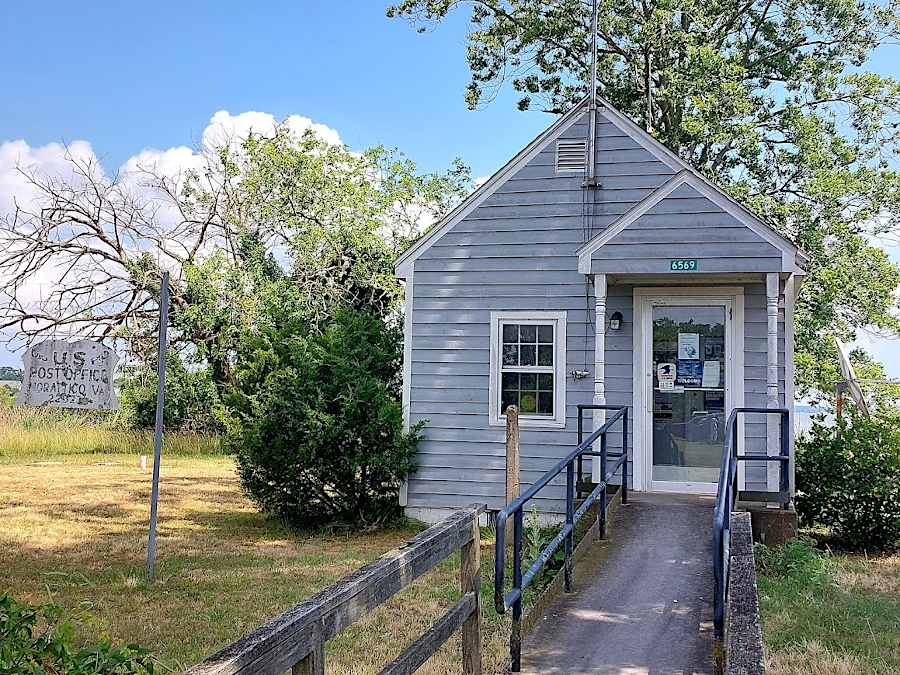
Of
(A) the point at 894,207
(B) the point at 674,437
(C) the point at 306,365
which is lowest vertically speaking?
(B) the point at 674,437

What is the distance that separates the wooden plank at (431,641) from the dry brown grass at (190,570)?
3.42 ft

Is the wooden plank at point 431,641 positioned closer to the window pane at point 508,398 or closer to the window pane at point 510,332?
the window pane at point 508,398

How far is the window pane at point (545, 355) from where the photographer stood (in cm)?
1138

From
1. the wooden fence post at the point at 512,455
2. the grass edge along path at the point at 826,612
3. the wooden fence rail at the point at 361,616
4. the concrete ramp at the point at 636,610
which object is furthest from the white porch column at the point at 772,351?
the wooden fence rail at the point at 361,616

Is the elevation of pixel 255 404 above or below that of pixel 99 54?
below

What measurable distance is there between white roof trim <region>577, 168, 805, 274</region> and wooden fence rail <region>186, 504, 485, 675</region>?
5892 millimetres

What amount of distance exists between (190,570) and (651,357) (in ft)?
20.0

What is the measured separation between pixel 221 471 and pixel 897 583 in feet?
47.5

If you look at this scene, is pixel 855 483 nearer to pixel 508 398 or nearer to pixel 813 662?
pixel 508 398

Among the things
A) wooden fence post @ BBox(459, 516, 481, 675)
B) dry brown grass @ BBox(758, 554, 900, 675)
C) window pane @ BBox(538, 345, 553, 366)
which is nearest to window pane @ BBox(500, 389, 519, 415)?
window pane @ BBox(538, 345, 553, 366)

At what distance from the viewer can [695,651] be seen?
5.41m

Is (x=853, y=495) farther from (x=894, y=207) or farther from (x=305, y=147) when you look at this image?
(x=305, y=147)

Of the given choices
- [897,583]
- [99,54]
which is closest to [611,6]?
[99,54]

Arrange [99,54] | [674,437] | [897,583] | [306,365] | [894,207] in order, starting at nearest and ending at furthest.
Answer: [897,583]
[674,437]
[306,365]
[894,207]
[99,54]
